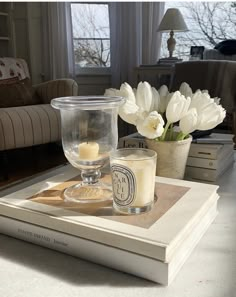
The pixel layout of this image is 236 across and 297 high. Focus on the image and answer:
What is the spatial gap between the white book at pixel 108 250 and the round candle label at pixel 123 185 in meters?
0.09

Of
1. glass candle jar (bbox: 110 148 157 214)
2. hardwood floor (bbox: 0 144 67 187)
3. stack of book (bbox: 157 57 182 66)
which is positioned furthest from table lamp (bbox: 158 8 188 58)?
glass candle jar (bbox: 110 148 157 214)

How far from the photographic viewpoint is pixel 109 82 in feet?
11.5

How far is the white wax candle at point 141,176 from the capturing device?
0.55m

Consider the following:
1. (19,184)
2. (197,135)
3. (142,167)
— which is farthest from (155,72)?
(142,167)

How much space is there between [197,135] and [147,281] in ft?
1.77

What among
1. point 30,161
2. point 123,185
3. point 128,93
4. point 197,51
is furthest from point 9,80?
point 123,185

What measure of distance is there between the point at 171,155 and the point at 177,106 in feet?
0.39

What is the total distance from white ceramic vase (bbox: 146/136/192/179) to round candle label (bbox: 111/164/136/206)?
216mm

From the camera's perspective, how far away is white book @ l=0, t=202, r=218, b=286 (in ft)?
1.55

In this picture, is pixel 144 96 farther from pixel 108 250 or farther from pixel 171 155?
pixel 108 250

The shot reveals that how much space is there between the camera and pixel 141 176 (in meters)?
0.55

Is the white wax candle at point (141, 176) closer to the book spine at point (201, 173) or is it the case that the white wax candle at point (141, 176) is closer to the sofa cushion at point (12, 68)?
the book spine at point (201, 173)

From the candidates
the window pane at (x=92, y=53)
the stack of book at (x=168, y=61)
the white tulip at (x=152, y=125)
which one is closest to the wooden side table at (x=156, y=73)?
the stack of book at (x=168, y=61)

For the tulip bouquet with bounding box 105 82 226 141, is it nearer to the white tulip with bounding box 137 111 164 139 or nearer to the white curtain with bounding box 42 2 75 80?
the white tulip with bounding box 137 111 164 139
